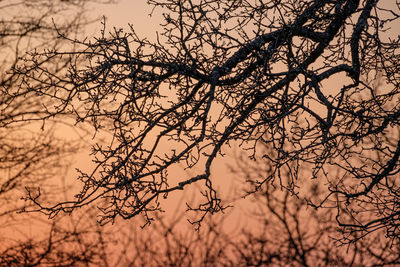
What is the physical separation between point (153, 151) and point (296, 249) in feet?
22.9

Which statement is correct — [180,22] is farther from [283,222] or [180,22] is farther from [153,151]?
[283,222]

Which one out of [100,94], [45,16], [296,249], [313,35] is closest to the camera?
[100,94]

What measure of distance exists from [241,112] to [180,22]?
1801 millimetres

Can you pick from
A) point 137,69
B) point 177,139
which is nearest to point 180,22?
point 137,69

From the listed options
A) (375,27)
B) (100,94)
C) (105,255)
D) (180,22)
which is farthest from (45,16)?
(375,27)

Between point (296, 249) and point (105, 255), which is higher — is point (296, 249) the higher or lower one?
the lower one

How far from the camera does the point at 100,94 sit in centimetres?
677

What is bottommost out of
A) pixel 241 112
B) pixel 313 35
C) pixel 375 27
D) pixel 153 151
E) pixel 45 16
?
pixel 153 151

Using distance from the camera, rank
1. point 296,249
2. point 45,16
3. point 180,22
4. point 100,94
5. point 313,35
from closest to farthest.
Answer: point 180,22 < point 100,94 < point 313,35 < point 296,249 < point 45,16

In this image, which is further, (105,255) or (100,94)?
(105,255)

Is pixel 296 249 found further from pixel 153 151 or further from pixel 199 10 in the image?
pixel 199 10

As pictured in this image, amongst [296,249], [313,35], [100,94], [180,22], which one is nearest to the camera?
[180,22]

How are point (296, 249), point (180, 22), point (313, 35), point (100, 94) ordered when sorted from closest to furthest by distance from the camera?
1. point (180, 22)
2. point (100, 94)
3. point (313, 35)
4. point (296, 249)

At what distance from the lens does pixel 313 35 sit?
743cm
